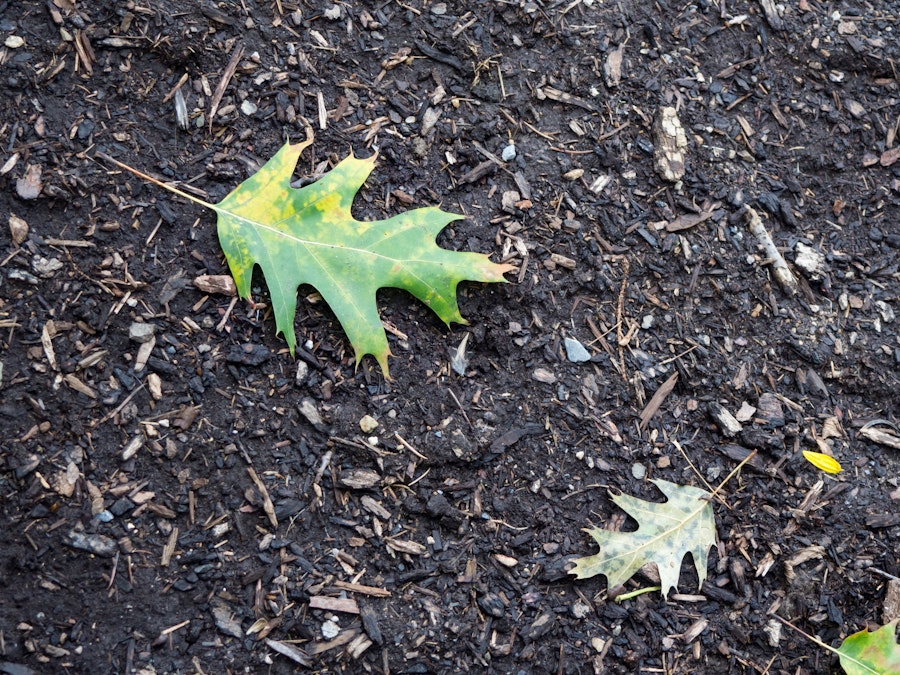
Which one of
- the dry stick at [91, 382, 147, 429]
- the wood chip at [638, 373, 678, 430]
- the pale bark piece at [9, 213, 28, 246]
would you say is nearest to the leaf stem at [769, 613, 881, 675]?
the wood chip at [638, 373, 678, 430]

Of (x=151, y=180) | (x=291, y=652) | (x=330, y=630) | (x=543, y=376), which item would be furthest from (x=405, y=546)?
(x=151, y=180)

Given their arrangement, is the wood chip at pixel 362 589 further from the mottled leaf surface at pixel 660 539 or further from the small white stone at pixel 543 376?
the small white stone at pixel 543 376

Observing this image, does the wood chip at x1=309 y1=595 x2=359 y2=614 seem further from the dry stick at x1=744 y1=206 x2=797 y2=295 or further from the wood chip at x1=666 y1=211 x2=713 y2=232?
the dry stick at x1=744 y1=206 x2=797 y2=295

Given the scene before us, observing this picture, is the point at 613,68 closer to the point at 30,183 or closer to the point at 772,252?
the point at 772,252

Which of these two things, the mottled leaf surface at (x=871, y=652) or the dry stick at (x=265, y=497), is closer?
the dry stick at (x=265, y=497)

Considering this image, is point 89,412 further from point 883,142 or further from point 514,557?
point 883,142

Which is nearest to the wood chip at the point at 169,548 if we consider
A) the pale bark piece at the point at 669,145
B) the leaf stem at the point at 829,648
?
the leaf stem at the point at 829,648
